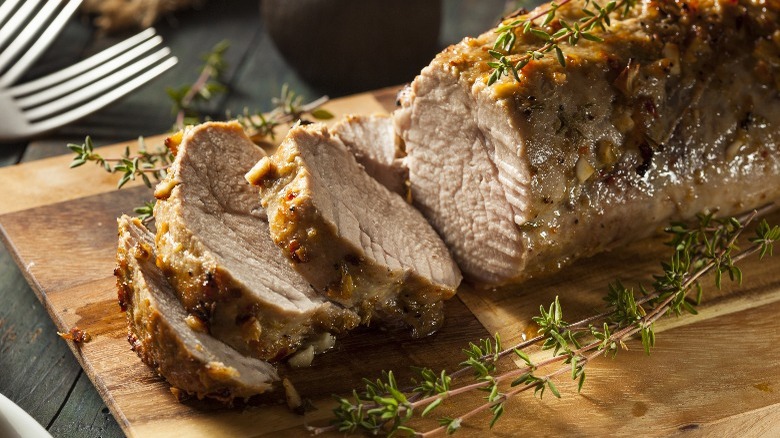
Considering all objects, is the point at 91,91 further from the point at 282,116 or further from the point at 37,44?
the point at 282,116

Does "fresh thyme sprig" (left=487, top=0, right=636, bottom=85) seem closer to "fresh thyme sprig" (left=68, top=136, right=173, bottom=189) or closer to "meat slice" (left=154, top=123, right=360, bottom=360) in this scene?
"meat slice" (left=154, top=123, right=360, bottom=360)

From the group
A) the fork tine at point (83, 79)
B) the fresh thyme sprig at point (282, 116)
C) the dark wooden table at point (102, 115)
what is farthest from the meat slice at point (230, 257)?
the fork tine at point (83, 79)

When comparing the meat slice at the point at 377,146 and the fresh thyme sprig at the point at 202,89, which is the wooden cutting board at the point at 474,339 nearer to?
the meat slice at the point at 377,146

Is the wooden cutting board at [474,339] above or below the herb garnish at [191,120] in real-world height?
below

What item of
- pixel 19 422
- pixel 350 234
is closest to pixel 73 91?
pixel 350 234

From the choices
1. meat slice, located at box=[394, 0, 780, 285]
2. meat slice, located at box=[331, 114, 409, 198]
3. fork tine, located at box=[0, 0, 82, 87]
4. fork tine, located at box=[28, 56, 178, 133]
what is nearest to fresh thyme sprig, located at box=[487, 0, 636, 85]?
meat slice, located at box=[394, 0, 780, 285]

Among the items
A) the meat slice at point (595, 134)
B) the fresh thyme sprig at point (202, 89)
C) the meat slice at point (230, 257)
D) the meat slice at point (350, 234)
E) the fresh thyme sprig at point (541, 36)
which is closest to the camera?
the meat slice at point (230, 257)

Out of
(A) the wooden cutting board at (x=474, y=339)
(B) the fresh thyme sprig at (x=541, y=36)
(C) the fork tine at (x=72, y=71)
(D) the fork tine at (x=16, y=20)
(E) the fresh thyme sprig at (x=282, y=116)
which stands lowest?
(A) the wooden cutting board at (x=474, y=339)

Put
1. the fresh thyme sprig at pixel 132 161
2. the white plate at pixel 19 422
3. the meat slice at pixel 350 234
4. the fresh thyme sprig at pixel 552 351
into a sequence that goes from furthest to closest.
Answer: the fresh thyme sprig at pixel 132 161 → the meat slice at pixel 350 234 → the fresh thyme sprig at pixel 552 351 → the white plate at pixel 19 422
